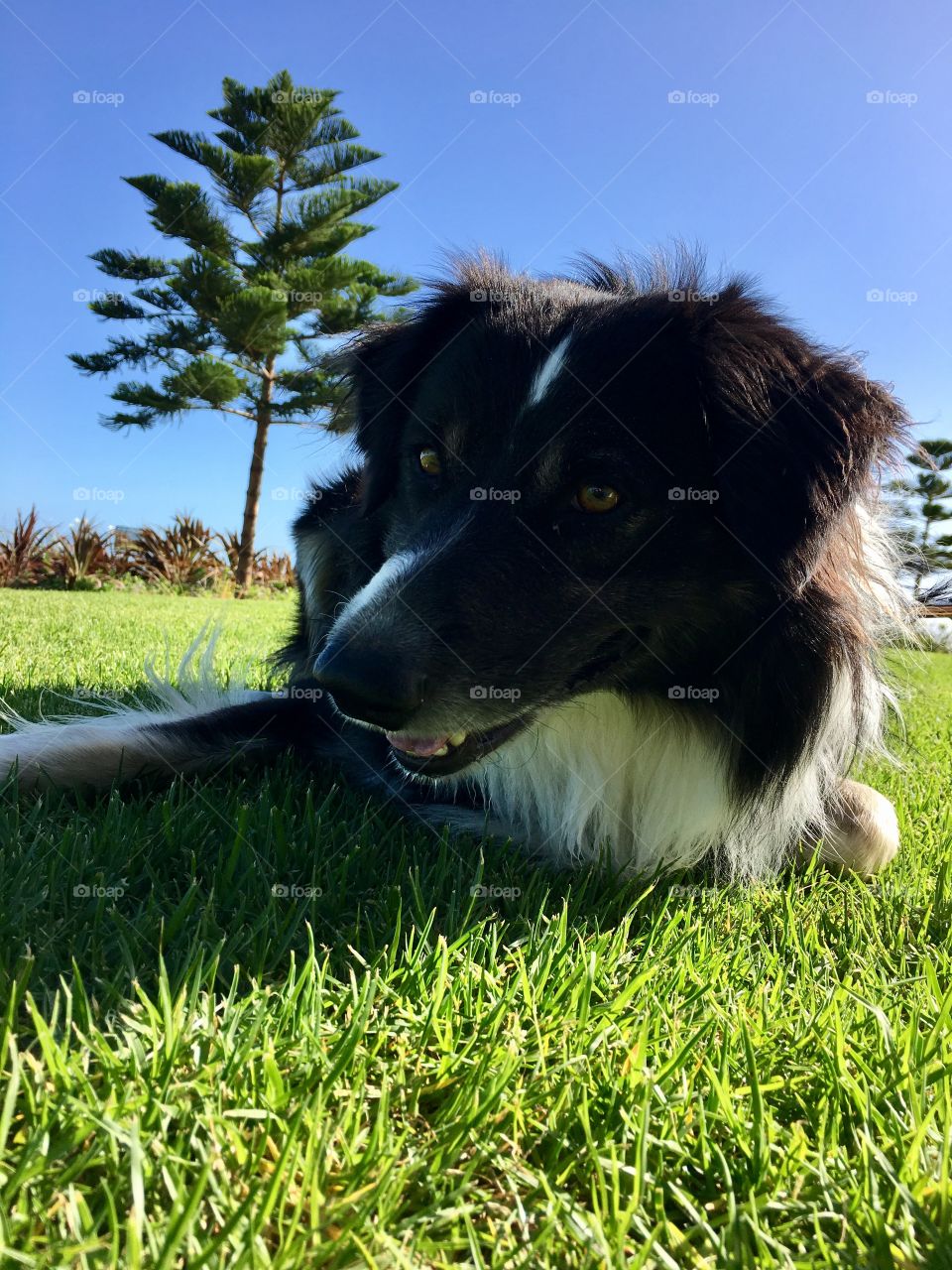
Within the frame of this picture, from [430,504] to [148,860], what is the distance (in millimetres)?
1270

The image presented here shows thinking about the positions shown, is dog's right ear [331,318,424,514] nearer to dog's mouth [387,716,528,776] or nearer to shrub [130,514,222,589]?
dog's mouth [387,716,528,776]

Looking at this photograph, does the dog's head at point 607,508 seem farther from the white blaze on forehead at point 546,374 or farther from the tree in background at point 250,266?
the tree in background at point 250,266

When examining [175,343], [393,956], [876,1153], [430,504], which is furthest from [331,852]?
[175,343]

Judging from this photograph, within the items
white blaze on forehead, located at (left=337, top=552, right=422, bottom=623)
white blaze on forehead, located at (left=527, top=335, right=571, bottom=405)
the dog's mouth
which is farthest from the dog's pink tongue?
white blaze on forehead, located at (left=527, top=335, right=571, bottom=405)

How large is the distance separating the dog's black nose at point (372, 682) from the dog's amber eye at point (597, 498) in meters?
0.68

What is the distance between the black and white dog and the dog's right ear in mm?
20

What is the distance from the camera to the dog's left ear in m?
2.38

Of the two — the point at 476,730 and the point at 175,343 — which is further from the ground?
the point at 175,343

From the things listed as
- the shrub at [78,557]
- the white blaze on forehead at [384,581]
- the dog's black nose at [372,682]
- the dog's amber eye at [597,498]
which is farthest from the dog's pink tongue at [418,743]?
the shrub at [78,557]

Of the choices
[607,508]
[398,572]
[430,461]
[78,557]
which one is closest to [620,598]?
[607,508]

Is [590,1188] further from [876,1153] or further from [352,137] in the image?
[352,137]

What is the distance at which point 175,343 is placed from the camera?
22484 mm

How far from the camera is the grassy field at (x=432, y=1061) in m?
1.13

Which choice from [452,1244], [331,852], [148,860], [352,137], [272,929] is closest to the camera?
[452,1244]
